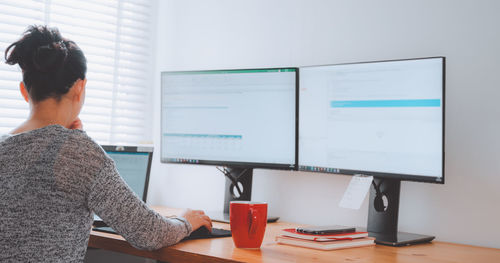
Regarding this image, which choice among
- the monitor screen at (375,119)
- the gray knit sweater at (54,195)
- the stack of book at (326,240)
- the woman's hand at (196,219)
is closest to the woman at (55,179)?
the gray knit sweater at (54,195)

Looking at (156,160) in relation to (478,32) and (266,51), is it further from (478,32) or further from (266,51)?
(478,32)

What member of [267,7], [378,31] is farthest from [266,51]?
[378,31]

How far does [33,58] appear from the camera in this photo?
3.73ft

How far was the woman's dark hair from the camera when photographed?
3.72 feet

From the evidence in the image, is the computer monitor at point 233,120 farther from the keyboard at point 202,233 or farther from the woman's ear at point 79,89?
the woman's ear at point 79,89

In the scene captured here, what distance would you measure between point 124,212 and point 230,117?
75 cm

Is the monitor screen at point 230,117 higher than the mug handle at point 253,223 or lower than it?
higher

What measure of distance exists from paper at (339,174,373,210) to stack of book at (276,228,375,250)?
0.12 meters

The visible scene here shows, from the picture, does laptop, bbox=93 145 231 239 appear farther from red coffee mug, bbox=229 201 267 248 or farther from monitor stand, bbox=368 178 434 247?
monitor stand, bbox=368 178 434 247

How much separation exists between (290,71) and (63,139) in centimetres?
82

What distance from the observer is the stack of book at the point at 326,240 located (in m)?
1.25

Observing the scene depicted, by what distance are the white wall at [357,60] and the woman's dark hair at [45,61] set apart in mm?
907

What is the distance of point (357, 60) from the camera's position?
1.70 meters

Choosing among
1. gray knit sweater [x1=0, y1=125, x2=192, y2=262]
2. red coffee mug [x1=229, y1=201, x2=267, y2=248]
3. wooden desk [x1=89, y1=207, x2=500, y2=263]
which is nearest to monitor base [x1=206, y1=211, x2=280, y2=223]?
wooden desk [x1=89, y1=207, x2=500, y2=263]
